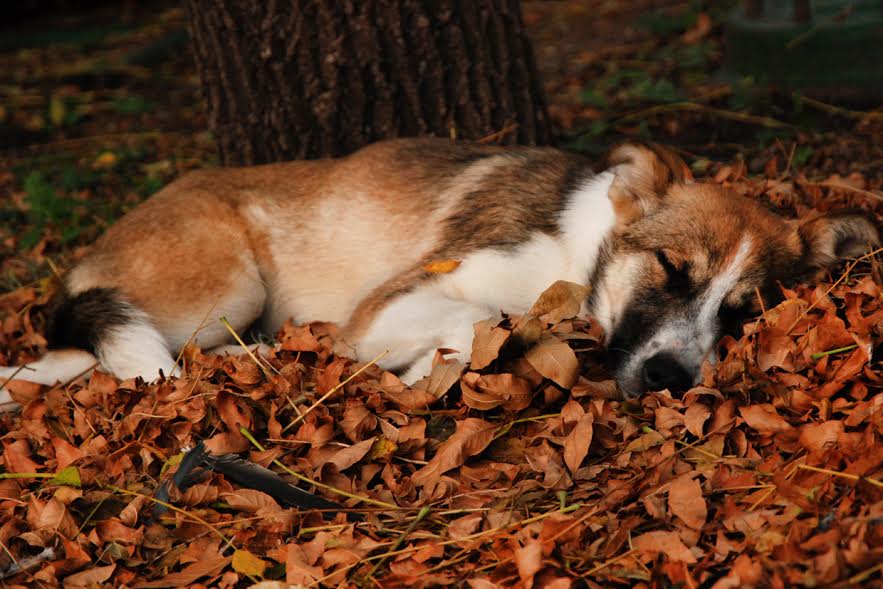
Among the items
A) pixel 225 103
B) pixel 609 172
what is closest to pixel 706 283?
pixel 609 172

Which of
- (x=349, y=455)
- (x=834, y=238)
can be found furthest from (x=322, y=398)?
(x=834, y=238)

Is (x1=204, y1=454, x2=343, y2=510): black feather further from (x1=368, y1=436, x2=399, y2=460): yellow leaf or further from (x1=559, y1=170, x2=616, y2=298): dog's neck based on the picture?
(x1=559, y1=170, x2=616, y2=298): dog's neck

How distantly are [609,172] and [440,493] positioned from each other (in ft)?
5.94

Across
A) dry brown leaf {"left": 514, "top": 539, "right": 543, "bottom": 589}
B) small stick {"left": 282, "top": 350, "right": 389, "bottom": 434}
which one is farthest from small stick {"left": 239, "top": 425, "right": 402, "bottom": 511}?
dry brown leaf {"left": 514, "top": 539, "right": 543, "bottom": 589}

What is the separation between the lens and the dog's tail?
361cm

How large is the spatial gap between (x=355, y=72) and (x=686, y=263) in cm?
223

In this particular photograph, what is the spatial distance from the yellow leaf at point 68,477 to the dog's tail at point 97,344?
0.66 m

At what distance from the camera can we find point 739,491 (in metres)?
2.60

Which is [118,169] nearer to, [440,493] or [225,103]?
[225,103]

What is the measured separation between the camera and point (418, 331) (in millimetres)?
3582

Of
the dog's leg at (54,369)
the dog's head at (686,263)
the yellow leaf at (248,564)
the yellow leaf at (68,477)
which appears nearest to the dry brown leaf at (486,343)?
the dog's head at (686,263)

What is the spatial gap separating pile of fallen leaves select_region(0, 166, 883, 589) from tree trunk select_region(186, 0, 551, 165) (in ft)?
5.83

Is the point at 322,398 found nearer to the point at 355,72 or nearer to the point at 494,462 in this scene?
the point at 494,462

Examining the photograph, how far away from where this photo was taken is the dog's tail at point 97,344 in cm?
361
